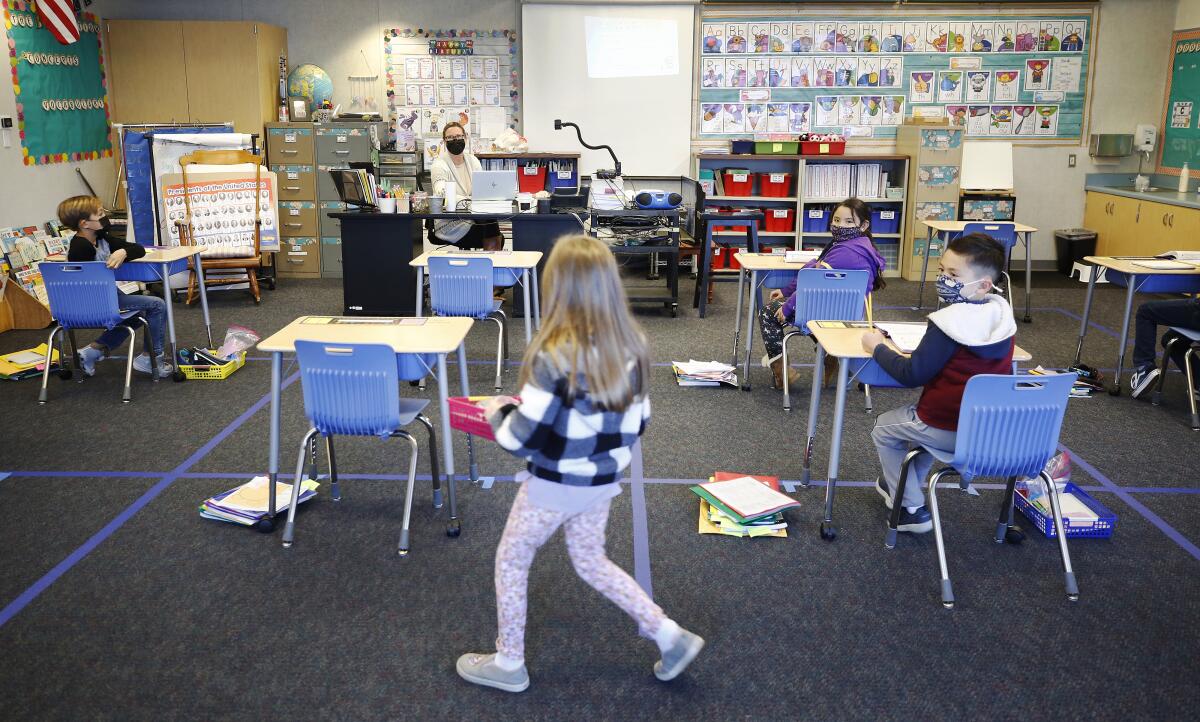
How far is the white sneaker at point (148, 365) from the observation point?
5.37 m

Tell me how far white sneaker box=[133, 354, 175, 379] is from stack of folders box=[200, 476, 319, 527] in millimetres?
1988

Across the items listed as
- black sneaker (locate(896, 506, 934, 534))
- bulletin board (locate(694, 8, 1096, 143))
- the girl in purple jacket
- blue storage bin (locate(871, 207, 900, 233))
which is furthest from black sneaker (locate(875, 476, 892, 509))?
bulletin board (locate(694, 8, 1096, 143))

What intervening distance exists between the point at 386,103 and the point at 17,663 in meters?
6.94

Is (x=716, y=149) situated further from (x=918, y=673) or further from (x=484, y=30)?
(x=918, y=673)

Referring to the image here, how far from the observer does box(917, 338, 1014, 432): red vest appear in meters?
2.95

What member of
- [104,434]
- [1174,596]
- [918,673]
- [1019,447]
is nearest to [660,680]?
[918,673]

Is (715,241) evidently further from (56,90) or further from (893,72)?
(56,90)

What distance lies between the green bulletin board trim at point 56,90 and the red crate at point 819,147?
618 cm

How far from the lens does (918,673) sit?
2553 millimetres

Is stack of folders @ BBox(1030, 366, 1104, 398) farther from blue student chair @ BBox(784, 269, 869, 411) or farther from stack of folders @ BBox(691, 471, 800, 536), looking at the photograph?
stack of folders @ BBox(691, 471, 800, 536)

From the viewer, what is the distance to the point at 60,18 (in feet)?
23.9

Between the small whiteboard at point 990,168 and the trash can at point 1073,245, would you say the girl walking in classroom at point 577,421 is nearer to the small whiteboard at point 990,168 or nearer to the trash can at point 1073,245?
the small whiteboard at point 990,168

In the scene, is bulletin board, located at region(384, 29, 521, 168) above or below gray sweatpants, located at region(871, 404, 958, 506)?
above

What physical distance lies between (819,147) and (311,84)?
4670 millimetres
